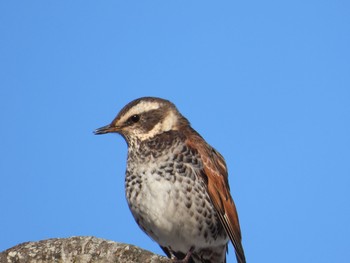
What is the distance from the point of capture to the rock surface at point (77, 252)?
6.91m

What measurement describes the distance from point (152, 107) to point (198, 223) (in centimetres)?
178

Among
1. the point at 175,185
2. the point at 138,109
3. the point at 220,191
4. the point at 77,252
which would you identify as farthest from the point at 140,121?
the point at 77,252

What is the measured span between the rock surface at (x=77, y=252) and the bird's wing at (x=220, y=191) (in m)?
1.74

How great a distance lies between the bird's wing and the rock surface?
174 centimetres

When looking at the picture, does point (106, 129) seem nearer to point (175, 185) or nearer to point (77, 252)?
point (175, 185)

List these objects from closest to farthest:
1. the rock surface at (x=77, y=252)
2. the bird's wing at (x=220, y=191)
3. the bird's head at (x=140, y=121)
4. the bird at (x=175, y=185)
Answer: the rock surface at (x=77, y=252) → the bird at (x=175, y=185) → the bird's wing at (x=220, y=191) → the bird's head at (x=140, y=121)

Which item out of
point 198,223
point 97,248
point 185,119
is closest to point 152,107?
point 185,119

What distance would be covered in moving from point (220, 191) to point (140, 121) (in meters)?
1.50

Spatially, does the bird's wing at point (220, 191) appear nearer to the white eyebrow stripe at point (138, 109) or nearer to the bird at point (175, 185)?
the bird at point (175, 185)

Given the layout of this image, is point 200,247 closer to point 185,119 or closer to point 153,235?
point 153,235

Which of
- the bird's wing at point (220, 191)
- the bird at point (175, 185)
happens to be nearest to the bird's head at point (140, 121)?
the bird at point (175, 185)

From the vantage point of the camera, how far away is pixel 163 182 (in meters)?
8.03

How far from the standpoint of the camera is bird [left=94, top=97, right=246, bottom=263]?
812 centimetres

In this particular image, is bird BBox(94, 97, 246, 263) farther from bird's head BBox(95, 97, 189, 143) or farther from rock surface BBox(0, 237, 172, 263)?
rock surface BBox(0, 237, 172, 263)
